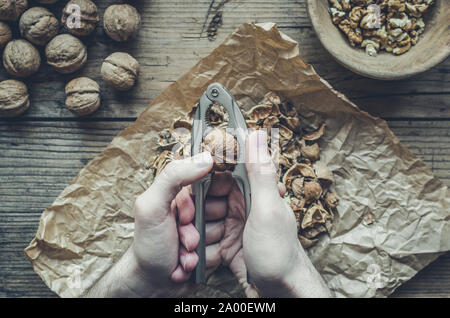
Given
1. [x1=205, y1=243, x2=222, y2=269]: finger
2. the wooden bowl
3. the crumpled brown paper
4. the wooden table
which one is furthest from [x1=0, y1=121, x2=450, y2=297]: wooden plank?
[x1=205, y1=243, x2=222, y2=269]: finger

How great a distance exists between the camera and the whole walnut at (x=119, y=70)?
49.3 inches

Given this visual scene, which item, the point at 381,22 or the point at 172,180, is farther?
the point at 381,22

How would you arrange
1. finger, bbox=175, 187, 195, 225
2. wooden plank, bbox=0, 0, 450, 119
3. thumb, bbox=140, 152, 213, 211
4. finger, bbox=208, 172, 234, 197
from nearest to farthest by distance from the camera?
thumb, bbox=140, 152, 213, 211 → finger, bbox=175, 187, 195, 225 → finger, bbox=208, 172, 234, 197 → wooden plank, bbox=0, 0, 450, 119

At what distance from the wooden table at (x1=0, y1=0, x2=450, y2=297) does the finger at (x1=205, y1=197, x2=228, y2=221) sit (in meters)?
0.40

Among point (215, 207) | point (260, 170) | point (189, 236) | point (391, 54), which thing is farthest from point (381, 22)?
point (189, 236)

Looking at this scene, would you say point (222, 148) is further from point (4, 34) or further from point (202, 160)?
point (4, 34)

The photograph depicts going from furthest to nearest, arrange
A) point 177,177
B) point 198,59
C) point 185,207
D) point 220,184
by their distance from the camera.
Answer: point 198,59 < point 220,184 < point 185,207 < point 177,177

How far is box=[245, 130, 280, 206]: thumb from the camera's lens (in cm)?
97

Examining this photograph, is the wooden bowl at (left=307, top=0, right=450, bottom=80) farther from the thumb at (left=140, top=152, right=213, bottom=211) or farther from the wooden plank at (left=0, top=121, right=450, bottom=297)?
the thumb at (left=140, top=152, right=213, bottom=211)

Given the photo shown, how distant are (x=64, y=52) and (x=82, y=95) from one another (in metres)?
0.14

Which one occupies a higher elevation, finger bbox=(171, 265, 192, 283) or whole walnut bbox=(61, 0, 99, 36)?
whole walnut bbox=(61, 0, 99, 36)

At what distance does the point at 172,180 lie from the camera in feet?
3.19

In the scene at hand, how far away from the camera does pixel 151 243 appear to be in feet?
3.41
